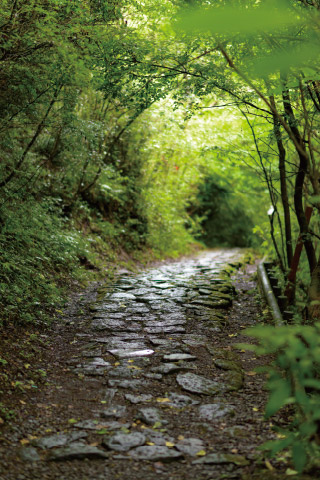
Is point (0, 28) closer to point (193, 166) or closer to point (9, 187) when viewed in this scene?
point (9, 187)

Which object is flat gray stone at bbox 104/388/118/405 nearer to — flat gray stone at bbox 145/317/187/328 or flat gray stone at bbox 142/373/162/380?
flat gray stone at bbox 142/373/162/380

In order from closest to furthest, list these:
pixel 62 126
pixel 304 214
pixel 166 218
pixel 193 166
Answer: pixel 304 214, pixel 62 126, pixel 166 218, pixel 193 166

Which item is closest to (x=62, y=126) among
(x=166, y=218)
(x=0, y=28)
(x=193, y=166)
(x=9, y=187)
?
(x=9, y=187)

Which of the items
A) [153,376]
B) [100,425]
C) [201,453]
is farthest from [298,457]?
[153,376]

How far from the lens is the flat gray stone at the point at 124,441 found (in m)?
2.79

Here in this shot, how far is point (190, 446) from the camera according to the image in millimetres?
2848

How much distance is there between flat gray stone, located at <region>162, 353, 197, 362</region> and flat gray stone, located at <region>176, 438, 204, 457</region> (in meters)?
1.38

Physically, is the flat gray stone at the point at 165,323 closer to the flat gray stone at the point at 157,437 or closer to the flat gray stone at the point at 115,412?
the flat gray stone at the point at 115,412

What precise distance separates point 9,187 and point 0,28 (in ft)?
7.25

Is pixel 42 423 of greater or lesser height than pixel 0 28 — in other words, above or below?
below

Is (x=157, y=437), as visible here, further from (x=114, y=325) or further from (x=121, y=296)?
(x=121, y=296)

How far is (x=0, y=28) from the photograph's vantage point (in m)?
4.69

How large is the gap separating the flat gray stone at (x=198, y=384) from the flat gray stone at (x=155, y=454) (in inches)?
36.5

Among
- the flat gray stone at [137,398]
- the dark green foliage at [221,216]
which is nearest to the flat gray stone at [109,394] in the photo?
the flat gray stone at [137,398]
